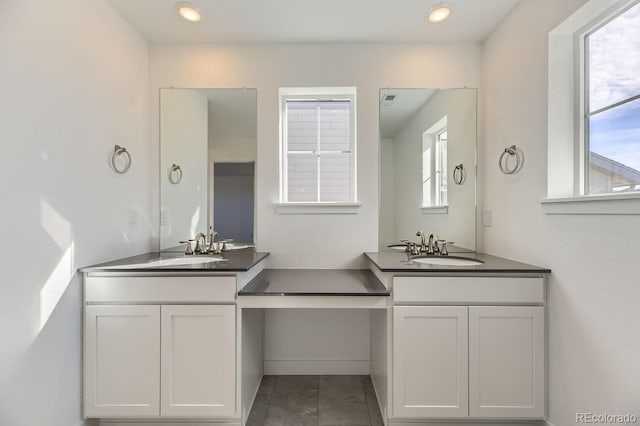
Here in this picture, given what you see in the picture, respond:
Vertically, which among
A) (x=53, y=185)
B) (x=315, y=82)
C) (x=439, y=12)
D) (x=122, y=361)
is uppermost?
(x=439, y=12)

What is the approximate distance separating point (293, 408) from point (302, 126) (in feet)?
6.20

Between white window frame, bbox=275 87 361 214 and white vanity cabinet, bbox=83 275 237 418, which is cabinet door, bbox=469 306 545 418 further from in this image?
white vanity cabinet, bbox=83 275 237 418

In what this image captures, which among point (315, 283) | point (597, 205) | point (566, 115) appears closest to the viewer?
point (597, 205)

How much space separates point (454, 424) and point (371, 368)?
26.0 inches

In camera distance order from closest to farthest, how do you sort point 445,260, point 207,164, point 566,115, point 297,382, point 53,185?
point 53,185 → point 566,115 → point 445,260 → point 297,382 → point 207,164

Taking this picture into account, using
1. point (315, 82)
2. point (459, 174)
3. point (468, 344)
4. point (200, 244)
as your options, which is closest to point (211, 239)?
point (200, 244)

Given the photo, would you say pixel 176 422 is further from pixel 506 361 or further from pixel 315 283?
pixel 506 361

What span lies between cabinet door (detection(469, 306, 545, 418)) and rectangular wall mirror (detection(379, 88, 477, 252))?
71 centimetres

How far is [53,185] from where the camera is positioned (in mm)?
1434

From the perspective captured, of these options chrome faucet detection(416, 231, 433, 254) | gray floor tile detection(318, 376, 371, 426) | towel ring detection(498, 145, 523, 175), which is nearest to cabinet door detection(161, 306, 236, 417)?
gray floor tile detection(318, 376, 371, 426)

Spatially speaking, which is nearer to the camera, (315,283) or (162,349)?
(162,349)

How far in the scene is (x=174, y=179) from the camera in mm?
2248

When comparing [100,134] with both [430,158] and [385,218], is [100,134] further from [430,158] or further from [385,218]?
[430,158]

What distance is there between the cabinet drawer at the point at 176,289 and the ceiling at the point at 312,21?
5.22 ft
